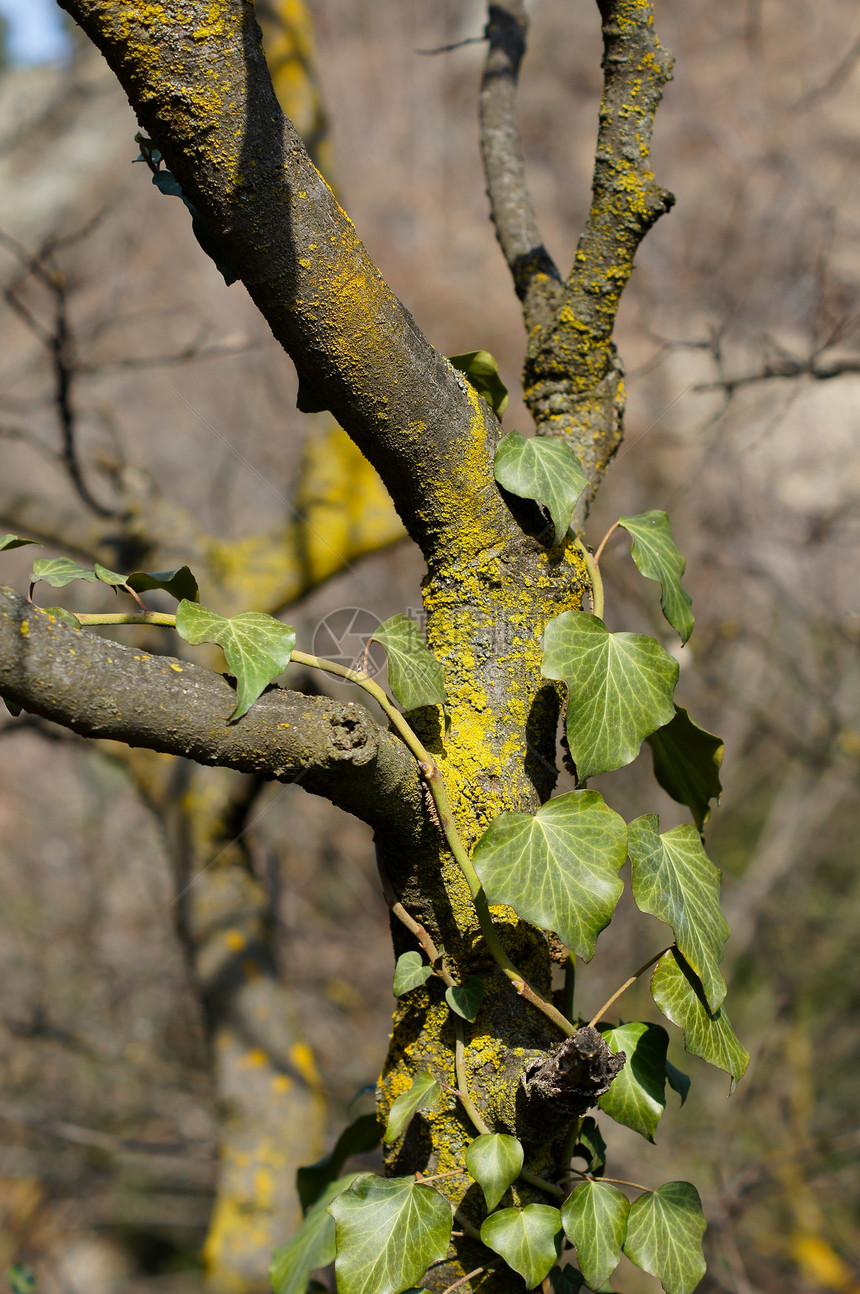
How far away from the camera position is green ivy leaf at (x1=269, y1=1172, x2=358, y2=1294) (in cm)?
66

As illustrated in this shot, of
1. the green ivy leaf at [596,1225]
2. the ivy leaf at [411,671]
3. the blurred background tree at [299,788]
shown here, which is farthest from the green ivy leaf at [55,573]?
the blurred background tree at [299,788]

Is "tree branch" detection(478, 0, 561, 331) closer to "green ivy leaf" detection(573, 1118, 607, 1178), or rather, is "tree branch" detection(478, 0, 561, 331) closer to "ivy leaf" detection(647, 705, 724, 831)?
"ivy leaf" detection(647, 705, 724, 831)

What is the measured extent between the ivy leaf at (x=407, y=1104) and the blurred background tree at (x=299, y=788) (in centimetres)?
107

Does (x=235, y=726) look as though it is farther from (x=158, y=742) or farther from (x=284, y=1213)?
(x=284, y=1213)

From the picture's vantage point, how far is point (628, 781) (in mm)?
2852

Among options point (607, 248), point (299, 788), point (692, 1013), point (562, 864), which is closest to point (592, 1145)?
point (692, 1013)

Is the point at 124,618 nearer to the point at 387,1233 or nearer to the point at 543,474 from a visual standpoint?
the point at 543,474

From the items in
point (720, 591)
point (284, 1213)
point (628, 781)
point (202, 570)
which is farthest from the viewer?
point (720, 591)

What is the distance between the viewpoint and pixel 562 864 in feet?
1.75

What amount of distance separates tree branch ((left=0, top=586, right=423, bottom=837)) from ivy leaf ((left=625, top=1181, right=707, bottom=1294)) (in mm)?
337

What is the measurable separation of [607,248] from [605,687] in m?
0.44

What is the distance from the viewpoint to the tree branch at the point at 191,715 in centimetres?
46

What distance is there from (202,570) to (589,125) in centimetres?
605

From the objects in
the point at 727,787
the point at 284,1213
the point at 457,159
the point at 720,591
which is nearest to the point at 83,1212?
the point at 284,1213
